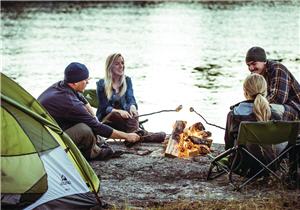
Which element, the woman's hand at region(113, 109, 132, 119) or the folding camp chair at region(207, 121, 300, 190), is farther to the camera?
the woman's hand at region(113, 109, 132, 119)

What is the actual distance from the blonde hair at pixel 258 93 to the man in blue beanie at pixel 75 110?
6.32 feet

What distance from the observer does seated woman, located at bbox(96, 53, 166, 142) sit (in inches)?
388

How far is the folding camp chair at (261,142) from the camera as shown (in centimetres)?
733

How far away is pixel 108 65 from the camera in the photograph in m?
9.87

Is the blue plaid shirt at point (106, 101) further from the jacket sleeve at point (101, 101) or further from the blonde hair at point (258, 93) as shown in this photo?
the blonde hair at point (258, 93)

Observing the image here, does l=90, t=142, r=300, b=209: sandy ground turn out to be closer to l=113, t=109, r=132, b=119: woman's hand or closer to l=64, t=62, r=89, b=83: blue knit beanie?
l=113, t=109, r=132, b=119: woman's hand

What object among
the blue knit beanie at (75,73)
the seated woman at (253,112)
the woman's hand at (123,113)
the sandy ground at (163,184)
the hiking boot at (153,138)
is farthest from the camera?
the hiking boot at (153,138)

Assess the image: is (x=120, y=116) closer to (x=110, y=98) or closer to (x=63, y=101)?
(x=110, y=98)

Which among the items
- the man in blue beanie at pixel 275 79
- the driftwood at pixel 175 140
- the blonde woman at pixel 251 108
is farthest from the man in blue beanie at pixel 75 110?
the man in blue beanie at pixel 275 79

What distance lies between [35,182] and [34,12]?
57380mm

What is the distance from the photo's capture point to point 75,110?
337 inches

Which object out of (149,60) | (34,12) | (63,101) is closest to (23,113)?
(63,101)

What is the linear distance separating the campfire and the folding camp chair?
58.1 inches

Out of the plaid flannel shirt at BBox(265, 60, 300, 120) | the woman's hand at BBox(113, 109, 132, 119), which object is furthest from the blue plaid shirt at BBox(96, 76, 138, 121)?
the plaid flannel shirt at BBox(265, 60, 300, 120)
